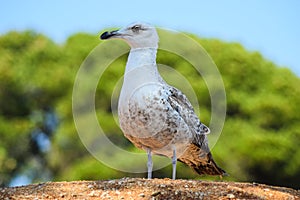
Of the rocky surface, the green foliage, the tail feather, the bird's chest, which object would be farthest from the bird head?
the green foliage

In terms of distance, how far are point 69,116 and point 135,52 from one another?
1562 cm

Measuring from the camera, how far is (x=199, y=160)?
844 centimetres

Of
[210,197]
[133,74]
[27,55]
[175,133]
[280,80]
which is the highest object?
[27,55]

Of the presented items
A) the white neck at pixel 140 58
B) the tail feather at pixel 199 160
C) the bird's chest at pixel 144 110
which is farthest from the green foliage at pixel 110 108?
the bird's chest at pixel 144 110

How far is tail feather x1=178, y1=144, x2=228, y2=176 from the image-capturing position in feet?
26.5

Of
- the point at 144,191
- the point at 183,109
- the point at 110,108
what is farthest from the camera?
the point at 110,108

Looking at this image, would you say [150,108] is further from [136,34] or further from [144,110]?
[136,34]

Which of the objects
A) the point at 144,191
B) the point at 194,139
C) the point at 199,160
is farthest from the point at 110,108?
the point at 144,191

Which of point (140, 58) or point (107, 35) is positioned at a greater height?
point (107, 35)

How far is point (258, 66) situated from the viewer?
23.6 m

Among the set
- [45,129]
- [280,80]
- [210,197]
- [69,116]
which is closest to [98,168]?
[69,116]

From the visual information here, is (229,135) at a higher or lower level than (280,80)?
lower

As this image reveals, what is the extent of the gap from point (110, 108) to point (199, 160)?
531 inches

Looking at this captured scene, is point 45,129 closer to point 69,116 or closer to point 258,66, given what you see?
point 69,116
